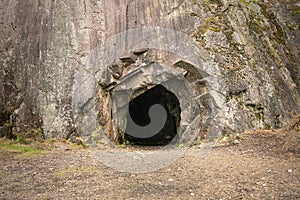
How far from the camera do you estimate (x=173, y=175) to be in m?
10.2

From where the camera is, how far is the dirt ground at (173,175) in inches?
332

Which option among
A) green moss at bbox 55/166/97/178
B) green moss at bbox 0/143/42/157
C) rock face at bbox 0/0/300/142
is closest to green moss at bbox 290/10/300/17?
rock face at bbox 0/0/300/142

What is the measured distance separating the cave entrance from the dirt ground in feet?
24.6

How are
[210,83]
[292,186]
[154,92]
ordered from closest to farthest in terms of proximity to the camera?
[292,186] < [210,83] < [154,92]

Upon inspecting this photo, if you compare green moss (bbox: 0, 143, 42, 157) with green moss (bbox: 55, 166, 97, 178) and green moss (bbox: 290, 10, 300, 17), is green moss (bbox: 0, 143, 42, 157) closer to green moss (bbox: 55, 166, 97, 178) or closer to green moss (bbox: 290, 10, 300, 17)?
green moss (bbox: 55, 166, 97, 178)

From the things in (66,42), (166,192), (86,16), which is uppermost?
(86,16)

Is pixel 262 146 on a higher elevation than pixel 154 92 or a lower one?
lower

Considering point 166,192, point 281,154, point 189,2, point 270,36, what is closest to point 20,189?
point 166,192

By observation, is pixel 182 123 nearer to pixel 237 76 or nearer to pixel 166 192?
pixel 237 76

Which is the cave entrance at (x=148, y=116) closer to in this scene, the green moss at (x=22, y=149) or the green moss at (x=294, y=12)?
the green moss at (x=22, y=149)

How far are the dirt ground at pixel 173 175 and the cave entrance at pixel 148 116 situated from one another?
7.49m

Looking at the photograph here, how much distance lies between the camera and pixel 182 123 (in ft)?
55.2

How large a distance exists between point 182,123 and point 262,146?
5080 mm

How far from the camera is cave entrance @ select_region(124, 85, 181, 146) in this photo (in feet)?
68.3
